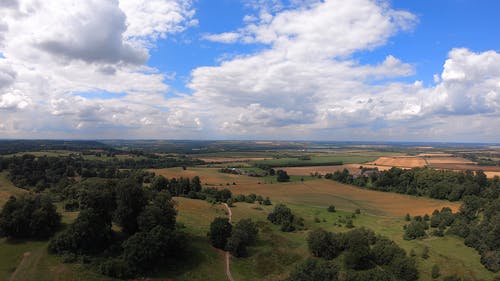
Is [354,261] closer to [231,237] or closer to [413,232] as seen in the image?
[231,237]

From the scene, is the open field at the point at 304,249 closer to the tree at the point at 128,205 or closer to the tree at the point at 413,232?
the tree at the point at 413,232

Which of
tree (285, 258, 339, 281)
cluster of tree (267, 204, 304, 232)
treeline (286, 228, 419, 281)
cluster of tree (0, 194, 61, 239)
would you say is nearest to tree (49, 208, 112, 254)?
cluster of tree (0, 194, 61, 239)

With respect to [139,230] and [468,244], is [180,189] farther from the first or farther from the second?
[468,244]

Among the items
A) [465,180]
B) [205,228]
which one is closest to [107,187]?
[205,228]

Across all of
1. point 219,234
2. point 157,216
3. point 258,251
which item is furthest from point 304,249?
point 157,216

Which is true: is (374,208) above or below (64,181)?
below

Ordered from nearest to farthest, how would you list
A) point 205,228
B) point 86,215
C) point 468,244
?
point 86,215 < point 468,244 < point 205,228
